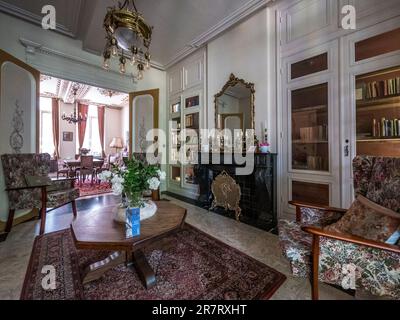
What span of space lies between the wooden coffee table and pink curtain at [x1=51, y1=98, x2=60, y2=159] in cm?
705

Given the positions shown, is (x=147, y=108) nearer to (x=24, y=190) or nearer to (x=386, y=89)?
(x=24, y=190)

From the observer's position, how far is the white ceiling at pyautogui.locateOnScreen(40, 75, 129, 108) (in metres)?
5.86

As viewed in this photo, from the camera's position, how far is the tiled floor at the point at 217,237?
1.47 meters

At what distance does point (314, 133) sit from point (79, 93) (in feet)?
24.7

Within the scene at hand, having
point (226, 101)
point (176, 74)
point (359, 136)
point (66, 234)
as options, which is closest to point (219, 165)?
point (226, 101)

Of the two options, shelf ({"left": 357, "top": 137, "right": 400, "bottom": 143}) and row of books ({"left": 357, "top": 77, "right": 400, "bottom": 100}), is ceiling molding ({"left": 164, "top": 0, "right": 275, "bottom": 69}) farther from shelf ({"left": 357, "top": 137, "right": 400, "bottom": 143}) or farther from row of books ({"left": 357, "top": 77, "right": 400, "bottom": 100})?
shelf ({"left": 357, "top": 137, "right": 400, "bottom": 143})

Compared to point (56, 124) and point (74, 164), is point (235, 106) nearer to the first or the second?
point (74, 164)

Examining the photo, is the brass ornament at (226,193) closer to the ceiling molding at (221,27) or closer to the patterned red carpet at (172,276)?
the patterned red carpet at (172,276)

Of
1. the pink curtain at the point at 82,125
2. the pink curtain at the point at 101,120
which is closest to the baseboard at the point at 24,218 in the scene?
the pink curtain at the point at 82,125

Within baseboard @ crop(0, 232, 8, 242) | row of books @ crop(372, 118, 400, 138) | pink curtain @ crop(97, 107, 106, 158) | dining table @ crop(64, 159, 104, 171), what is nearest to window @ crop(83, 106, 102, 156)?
pink curtain @ crop(97, 107, 106, 158)

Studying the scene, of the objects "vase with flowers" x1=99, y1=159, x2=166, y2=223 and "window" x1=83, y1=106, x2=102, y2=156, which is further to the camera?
"window" x1=83, y1=106, x2=102, y2=156

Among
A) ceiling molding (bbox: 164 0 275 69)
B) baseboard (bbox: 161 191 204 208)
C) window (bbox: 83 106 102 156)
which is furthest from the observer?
window (bbox: 83 106 102 156)

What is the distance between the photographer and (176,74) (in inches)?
178
